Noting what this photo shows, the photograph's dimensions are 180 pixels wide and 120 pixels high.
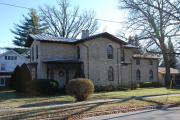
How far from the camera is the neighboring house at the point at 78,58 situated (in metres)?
40.0

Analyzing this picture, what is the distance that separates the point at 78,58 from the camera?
41.8 meters

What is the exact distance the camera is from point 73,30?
225 ft

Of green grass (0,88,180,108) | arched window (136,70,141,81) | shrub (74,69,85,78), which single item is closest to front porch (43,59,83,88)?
shrub (74,69,85,78)

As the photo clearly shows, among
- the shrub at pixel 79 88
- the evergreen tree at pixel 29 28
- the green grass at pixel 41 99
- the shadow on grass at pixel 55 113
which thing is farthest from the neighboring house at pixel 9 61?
the shadow on grass at pixel 55 113

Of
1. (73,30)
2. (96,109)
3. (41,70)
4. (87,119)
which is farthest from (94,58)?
(73,30)

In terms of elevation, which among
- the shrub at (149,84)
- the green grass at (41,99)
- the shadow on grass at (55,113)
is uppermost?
the shrub at (149,84)

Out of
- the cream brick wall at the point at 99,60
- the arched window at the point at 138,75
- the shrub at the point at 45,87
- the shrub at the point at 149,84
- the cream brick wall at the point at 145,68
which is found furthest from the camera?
the cream brick wall at the point at 145,68

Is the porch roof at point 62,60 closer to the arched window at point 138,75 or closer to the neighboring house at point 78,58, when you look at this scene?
the neighboring house at point 78,58

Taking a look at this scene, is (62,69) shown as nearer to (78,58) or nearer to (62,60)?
(62,60)

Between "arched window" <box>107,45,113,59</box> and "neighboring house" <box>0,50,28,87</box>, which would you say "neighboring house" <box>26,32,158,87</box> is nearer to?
"arched window" <box>107,45,113,59</box>

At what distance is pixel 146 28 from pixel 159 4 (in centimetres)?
445

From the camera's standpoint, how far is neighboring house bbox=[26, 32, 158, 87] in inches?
1574

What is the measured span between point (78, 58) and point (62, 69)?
2325mm

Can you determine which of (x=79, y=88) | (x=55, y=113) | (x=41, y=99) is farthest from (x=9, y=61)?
(x=55, y=113)
